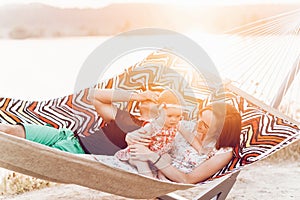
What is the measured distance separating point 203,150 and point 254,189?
851 mm

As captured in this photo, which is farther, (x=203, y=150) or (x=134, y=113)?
(x=134, y=113)

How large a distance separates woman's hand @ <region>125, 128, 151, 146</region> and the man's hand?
189 mm

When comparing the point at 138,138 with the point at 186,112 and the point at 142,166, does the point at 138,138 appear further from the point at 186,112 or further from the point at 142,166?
the point at 186,112

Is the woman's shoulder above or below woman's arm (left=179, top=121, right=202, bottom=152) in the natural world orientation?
below

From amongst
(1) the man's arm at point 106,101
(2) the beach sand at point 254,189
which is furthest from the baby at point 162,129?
(2) the beach sand at point 254,189

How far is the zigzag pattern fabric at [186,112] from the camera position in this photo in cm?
149

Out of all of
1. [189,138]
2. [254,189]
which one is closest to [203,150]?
[189,138]

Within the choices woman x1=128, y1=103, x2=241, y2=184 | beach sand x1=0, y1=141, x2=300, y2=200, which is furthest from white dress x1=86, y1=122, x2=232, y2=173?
beach sand x1=0, y1=141, x2=300, y2=200

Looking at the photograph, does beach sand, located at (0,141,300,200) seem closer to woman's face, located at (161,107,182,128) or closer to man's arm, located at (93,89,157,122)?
man's arm, located at (93,89,157,122)

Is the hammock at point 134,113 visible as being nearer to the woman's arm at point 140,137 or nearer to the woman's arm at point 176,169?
the woman's arm at point 176,169

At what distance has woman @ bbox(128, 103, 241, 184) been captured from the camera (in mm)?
1385

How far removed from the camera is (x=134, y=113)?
1769 millimetres

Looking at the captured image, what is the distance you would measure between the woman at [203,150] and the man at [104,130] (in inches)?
4.9

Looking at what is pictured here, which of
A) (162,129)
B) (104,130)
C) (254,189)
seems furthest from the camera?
(254,189)
